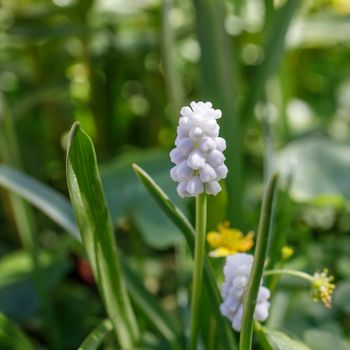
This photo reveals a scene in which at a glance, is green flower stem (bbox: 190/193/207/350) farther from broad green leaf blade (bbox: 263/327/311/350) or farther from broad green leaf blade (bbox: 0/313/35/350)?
broad green leaf blade (bbox: 0/313/35/350)

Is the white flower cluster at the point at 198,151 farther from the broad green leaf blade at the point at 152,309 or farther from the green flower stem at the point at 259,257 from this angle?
the broad green leaf blade at the point at 152,309

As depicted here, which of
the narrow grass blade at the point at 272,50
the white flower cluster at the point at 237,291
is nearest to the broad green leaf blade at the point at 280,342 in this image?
the white flower cluster at the point at 237,291

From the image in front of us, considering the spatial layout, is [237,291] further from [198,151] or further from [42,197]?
[42,197]

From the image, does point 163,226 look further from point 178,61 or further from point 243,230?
point 178,61

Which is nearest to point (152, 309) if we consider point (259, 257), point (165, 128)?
point (259, 257)

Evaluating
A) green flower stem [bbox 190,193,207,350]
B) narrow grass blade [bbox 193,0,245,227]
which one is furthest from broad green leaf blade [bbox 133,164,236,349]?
narrow grass blade [bbox 193,0,245,227]

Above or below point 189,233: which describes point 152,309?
below

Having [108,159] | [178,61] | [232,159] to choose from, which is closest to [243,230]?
[232,159]
